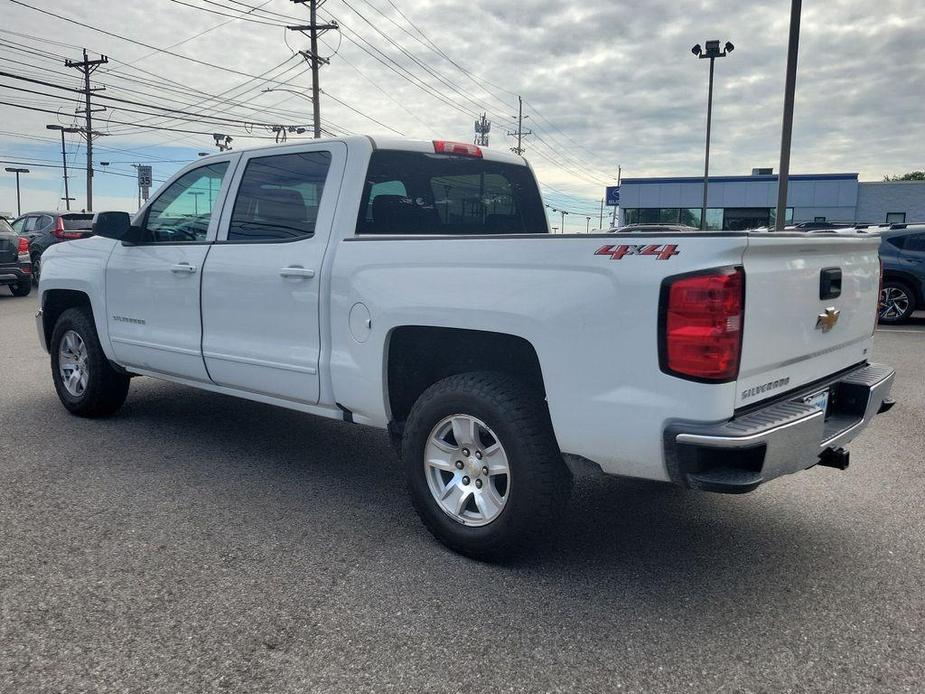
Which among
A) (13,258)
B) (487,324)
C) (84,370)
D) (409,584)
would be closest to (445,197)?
(487,324)

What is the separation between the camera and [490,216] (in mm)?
4883

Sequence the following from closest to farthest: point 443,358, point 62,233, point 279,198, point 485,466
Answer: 1. point 485,466
2. point 443,358
3. point 279,198
4. point 62,233

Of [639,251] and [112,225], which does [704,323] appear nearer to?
[639,251]

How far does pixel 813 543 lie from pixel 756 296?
163cm

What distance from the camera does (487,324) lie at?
3.29m

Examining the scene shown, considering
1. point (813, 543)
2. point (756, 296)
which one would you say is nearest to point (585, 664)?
point (756, 296)

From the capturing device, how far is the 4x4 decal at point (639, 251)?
2.75 m

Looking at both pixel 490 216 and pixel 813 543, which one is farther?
pixel 490 216

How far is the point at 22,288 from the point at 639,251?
1878 centimetres

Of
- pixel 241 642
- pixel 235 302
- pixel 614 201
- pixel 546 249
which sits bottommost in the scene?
pixel 241 642

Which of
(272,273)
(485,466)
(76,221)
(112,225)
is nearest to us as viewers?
(485,466)

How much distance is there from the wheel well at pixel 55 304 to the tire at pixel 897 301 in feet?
39.2

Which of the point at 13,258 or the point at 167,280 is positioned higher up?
the point at 167,280

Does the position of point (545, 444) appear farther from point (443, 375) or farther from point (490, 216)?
point (490, 216)
